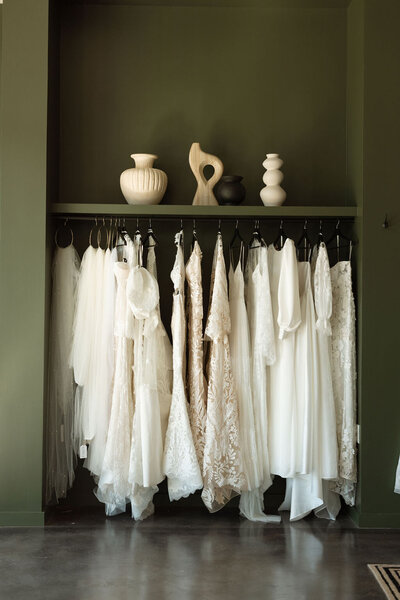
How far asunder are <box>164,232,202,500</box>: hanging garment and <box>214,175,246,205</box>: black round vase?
53 centimetres

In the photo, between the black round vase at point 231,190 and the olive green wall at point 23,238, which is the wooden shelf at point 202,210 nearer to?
the black round vase at point 231,190

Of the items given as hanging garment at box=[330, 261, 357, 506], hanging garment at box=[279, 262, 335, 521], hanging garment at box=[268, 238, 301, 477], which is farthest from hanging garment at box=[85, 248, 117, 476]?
hanging garment at box=[330, 261, 357, 506]

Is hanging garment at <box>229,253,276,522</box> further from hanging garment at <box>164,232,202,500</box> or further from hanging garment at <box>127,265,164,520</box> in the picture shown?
hanging garment at <box>127,265,164,520</box>

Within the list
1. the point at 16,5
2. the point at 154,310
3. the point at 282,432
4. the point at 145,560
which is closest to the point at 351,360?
the point at 282,432

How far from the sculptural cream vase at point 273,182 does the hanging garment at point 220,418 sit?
0.55 m

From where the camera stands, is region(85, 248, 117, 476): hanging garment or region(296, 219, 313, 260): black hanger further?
region(296, 219, 313, 260): black hanger

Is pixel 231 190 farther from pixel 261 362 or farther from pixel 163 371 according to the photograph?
pixel 163 371

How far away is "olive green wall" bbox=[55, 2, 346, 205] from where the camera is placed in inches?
178

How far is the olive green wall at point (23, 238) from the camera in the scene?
401 cm

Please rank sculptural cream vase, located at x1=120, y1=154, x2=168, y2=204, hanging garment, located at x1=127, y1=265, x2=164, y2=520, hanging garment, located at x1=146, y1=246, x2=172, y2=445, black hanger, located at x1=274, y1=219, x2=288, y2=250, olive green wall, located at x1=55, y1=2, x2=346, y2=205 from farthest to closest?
olive green wall, located at x1=55, y1=2, x2=346, y2=205 → black hanger, located at x1=274, y1=219, x2=288, y2=250 → sculptural cream vase, located at x1=120, y1=154, x2=168, y2=204 → hanging garment, located at x1=146, y1=246, x2=172, y2=445 → hanging garment, located at x1=127, y1=265, x2=164, y2=520

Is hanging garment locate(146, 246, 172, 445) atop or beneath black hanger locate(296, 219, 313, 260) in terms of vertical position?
beneath

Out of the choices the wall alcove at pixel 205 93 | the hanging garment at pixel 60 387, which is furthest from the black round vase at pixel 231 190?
the hanging garment at pixel 60 387

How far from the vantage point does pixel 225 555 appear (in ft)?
11.7

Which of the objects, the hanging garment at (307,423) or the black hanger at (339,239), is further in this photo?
the black hanger at (339,239)
